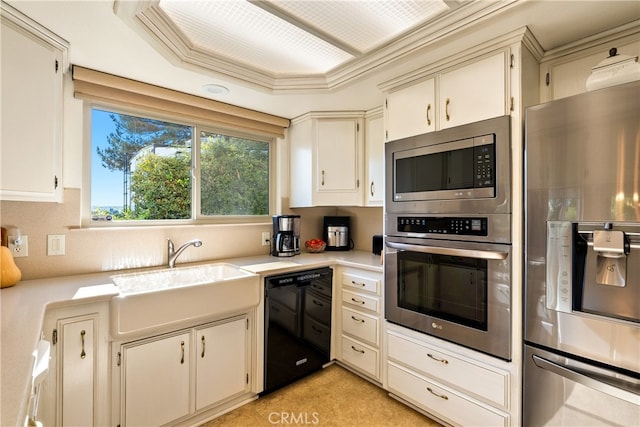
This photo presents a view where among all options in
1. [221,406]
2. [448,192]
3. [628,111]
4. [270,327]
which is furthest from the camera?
[270,327]

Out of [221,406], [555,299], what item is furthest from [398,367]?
[221,406]

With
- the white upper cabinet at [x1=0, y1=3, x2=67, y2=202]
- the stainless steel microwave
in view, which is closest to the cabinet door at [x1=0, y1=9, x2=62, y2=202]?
the white upper cabinet at [x1=0, y1=3, x2=67, y2=202]

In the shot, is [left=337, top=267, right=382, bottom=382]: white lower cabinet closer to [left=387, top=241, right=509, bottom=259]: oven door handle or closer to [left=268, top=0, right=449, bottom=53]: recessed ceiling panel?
[left=387, top=241, right=509, bottom=259]: oven door handle

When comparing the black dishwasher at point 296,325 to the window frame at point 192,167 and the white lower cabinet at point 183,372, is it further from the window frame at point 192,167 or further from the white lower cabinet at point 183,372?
the window frame at point 192,167

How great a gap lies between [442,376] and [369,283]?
2.37 ft

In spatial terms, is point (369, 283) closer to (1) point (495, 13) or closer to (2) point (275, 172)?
(2) point (275, 172)

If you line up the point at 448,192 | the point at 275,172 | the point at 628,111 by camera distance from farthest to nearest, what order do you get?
the point at 275,172
the point at 448,192
the point at 628,111

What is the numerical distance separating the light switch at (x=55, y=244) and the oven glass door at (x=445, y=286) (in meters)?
2.07

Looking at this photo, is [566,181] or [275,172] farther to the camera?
[275,172]

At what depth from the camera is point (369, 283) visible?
7.26 feet

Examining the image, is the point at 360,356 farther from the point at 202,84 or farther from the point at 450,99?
the point at 202,84

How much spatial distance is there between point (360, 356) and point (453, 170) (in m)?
1.51

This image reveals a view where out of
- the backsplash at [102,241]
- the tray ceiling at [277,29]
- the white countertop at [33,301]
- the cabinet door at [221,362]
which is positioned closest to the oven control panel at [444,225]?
the white countertop at [33,301]

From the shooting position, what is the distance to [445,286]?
1738mm
